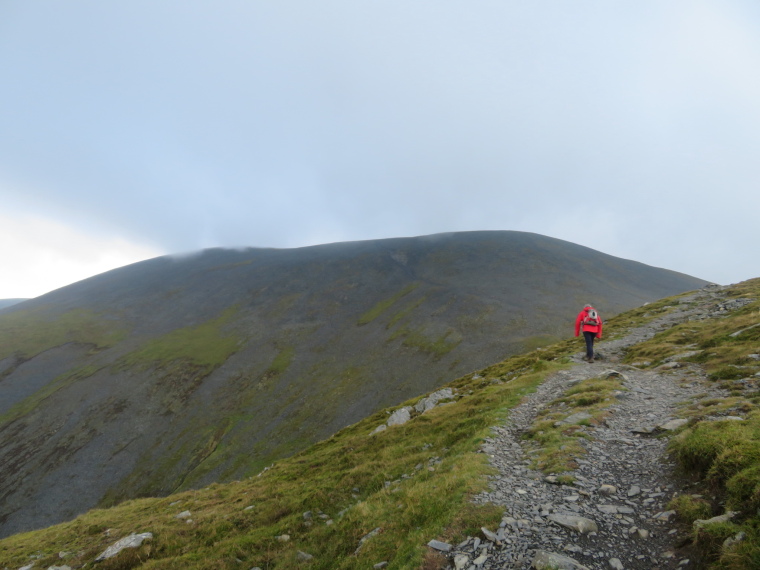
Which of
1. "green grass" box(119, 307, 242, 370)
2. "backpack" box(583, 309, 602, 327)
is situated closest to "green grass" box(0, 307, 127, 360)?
"green grass" box(119, 307, 242, 370)

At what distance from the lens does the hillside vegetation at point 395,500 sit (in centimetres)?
820

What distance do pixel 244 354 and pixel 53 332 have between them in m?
90.4

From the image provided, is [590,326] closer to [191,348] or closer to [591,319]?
[591,319]

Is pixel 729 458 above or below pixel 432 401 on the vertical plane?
above

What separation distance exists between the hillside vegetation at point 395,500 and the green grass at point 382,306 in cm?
10208

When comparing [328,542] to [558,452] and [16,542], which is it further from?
[16,542]

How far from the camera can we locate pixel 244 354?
116m

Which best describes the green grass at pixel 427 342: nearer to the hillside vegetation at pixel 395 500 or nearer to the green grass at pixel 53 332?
the hillside vegetation at pixel 395 500

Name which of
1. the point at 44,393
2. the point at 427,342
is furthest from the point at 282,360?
the point at 44,393

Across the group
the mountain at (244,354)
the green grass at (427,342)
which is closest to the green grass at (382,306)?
the mountain at (244,354)

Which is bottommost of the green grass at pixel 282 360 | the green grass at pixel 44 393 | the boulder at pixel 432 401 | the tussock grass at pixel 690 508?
the green grass at pixel 44 393

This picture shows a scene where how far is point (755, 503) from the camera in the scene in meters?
6.66

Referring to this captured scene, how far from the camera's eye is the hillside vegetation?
820 cm

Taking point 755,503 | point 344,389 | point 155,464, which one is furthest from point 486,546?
point 155,464
